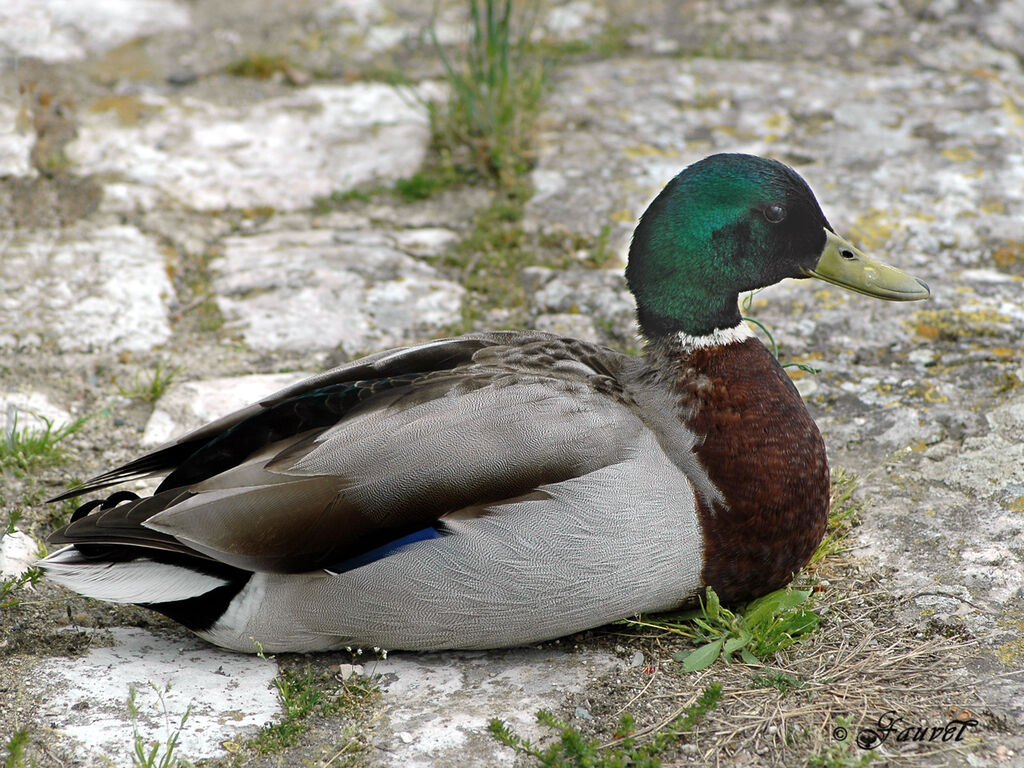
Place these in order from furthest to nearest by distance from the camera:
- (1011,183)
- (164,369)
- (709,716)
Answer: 1. (1011,183)
2. (164,369)
3. (709,716)

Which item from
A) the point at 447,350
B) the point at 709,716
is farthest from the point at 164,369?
the point at 709,716

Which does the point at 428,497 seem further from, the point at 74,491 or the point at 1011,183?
the point at 1011,183

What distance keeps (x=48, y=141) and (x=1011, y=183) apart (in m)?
4.24

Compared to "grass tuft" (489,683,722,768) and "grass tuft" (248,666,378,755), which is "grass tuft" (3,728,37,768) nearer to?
"grass tuft" (248,666,378,755)

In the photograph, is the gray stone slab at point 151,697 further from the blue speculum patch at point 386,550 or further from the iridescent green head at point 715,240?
the iridescent green head at point 715,240

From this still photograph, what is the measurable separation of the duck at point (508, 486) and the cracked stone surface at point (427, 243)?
192mm

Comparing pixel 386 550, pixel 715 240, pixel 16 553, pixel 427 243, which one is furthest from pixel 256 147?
pixel 386 550

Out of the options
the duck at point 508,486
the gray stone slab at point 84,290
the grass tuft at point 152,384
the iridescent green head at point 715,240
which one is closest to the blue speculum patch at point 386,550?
the duck at point 508,486

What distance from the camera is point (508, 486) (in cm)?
262

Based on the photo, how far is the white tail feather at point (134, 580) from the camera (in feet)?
8.94

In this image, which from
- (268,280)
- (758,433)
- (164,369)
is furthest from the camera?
(268,280)

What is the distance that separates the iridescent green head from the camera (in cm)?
297

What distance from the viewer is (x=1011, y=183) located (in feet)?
15.8

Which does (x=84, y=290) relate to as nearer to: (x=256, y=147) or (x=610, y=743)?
(x=256, y=147)
